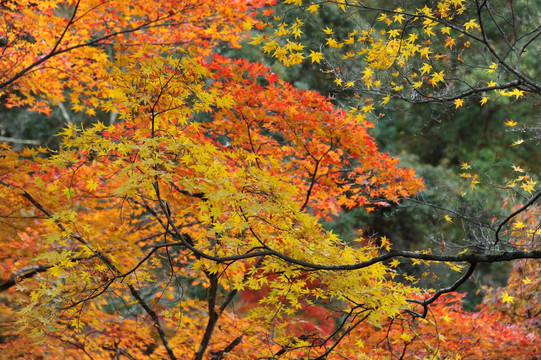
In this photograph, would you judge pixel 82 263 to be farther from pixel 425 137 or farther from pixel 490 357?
pixel 425 137

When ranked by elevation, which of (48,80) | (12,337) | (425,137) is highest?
(425,137)

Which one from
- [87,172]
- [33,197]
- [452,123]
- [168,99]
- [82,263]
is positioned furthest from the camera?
[452,123]

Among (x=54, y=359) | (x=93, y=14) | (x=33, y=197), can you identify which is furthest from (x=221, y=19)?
(x=54, y=359)

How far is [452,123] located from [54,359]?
11931mm

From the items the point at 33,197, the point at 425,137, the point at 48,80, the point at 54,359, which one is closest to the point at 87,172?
the point at 33,197

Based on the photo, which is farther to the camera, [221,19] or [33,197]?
[221,19]

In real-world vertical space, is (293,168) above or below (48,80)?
below

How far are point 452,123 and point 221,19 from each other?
967 cm

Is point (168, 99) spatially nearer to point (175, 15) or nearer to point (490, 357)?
→ point (175, 15)

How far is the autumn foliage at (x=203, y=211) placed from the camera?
3533mm

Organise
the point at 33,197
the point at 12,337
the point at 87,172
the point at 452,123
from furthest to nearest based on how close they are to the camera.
→ the point at 452,123 < the point at 12,337 < the point at 87,172 < the point at 33,197

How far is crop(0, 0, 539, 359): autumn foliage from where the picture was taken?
3533 millimetres

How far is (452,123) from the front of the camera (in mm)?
14719

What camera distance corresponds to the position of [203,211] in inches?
203
